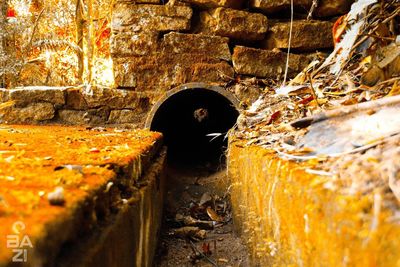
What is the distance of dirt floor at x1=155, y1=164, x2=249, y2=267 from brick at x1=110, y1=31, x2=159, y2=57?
66.4 inches

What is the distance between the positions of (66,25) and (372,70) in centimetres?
910

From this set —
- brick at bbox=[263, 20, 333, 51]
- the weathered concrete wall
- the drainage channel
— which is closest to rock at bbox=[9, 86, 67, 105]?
the weathered concrete wall

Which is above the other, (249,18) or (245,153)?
(249,18)

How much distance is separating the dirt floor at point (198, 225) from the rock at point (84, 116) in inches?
45.8

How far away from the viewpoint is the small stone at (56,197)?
687 mm

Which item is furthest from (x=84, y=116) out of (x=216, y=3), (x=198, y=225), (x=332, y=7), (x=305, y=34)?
(x=332, y=7)

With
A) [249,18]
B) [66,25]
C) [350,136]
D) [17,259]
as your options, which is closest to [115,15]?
[249,18]

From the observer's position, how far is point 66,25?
9.06 metres

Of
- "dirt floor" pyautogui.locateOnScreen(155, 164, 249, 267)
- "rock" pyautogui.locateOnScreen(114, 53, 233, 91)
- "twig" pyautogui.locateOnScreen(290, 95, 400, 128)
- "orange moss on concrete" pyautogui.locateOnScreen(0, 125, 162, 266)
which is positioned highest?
"rock" pyautogui.locateOnScreen(114, 53, 233, 91)

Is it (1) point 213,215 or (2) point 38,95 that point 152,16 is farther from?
(1) point 213,215

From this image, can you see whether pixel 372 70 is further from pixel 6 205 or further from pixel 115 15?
pixel 115 15

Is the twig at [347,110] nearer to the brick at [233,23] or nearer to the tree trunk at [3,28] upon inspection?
the brick at [233,23]

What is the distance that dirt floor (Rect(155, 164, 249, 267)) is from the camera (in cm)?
234

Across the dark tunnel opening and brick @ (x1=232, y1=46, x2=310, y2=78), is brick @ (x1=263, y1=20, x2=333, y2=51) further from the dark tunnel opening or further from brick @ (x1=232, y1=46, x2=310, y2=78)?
the dark tunnel opening
